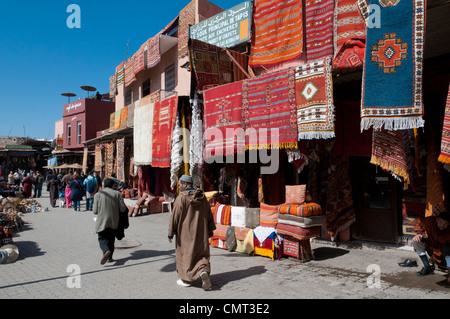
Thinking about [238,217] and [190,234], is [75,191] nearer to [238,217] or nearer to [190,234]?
[238,217]

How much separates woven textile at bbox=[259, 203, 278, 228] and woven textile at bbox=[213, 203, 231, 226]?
76 centimetres

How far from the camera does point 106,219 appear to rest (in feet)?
18.8

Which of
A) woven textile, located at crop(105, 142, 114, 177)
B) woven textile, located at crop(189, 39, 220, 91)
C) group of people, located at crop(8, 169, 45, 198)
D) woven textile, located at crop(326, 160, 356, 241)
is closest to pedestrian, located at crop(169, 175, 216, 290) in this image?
woven textile, located at crop(326, 160, 356, 241)

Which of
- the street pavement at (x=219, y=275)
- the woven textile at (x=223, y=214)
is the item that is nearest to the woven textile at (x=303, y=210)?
the street pavement at (x=219, y=275)

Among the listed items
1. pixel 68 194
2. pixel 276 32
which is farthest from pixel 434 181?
pixel 68 194

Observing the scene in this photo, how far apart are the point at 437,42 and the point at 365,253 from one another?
387 cm

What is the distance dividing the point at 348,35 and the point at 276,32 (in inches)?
72.5

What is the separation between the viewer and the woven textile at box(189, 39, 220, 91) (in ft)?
25.0

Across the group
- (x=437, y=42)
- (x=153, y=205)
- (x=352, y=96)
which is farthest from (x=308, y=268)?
(x=153, y=205)

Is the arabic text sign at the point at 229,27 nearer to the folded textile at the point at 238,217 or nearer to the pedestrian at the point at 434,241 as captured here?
the folded textile at the point at 238,217

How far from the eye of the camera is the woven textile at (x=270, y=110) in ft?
19.1

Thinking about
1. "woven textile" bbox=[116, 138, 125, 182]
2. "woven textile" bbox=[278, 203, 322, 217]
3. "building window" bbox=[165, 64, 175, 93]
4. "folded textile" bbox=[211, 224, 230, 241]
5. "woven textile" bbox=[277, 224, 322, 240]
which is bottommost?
"folded textile" bbox=[211, 224, 230, 241]

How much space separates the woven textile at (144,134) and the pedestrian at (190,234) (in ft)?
19.5

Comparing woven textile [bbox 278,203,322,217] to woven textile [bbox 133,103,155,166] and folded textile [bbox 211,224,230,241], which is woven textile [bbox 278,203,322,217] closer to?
folded textile [bbox 211,224,230,241]
